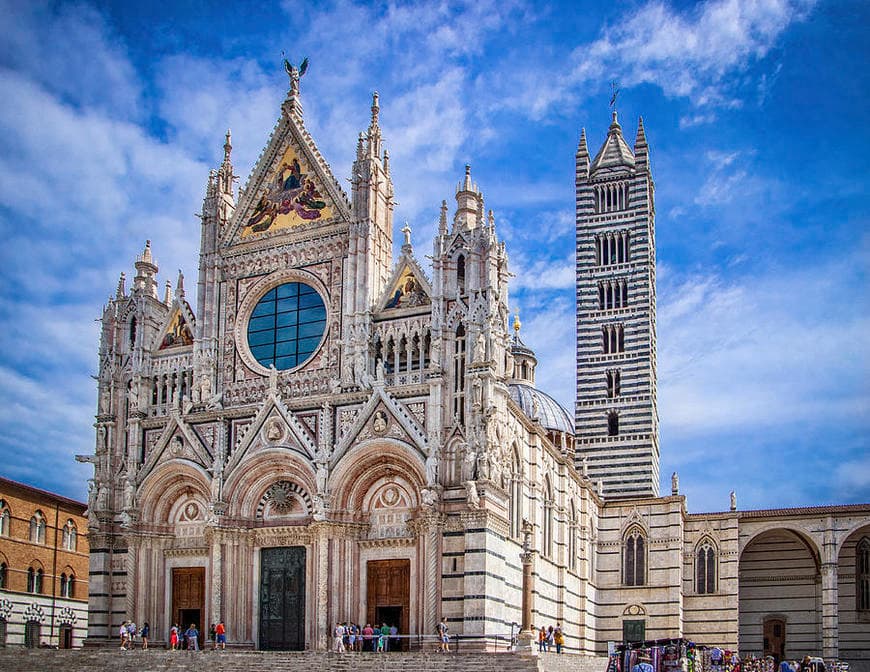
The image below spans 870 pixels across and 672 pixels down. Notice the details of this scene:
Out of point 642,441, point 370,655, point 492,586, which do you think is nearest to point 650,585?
point 642,441

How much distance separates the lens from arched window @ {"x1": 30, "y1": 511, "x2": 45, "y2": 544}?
43531 millimetres

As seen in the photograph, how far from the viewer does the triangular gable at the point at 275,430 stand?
34.2 metres

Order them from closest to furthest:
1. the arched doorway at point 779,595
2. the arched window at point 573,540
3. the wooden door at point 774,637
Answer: the arched window at point 573,540, the arched doorway at point 779,595, the wooden door at point 774,637

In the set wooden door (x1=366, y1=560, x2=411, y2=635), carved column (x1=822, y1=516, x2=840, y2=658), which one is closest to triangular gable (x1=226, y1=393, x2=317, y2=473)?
wooden door (x1=366, y1=560, x2=411, y2=635)

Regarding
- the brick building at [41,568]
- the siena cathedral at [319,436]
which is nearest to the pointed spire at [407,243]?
the siena cathedral at [319,436]

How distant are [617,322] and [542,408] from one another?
580cm

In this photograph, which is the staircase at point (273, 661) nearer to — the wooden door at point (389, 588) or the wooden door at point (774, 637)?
the wooden door at point (389, 588)

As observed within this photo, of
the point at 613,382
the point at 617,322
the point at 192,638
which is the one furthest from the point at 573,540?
the point at 192,638

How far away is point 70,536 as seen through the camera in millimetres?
46531

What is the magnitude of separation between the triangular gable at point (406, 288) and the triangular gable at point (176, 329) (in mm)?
7323

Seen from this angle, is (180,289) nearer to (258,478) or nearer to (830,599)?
(258,478)

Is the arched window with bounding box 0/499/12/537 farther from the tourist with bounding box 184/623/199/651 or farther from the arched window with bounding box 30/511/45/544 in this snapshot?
the tourist with bounding box 184/623/199/651

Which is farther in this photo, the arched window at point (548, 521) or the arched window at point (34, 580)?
the arched window at point (34, 580)

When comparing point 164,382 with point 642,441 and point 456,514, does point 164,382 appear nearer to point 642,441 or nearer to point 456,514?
point 456,514
